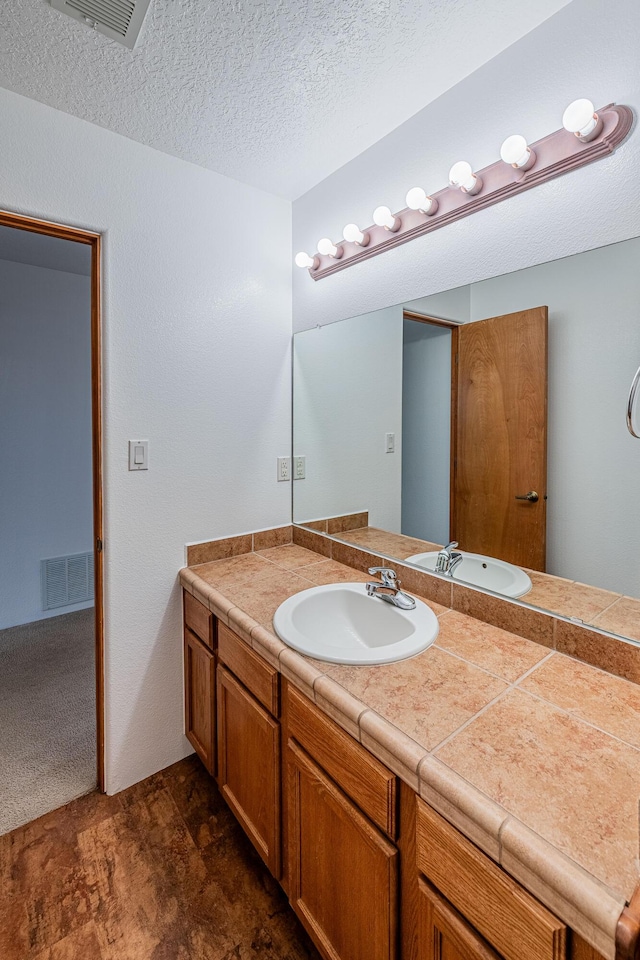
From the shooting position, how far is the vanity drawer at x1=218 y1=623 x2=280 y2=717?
3.90 ft

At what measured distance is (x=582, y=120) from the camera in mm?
999

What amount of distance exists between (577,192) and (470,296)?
0.34m

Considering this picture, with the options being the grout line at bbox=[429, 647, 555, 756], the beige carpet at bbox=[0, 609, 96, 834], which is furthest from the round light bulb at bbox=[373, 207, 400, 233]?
the beige carpet at bbox=[0, 609, 96, 834]

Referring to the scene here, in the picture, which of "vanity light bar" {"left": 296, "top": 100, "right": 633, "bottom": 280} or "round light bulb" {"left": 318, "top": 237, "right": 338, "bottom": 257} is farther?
"round light bulb" {"left": 318, "top": 237, "right": 338, "bottom": 257}

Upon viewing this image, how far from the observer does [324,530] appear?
1.95 metres

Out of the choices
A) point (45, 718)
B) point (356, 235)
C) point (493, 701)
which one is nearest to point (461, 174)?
point (356, 235)

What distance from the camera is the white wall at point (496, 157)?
3.32 ft

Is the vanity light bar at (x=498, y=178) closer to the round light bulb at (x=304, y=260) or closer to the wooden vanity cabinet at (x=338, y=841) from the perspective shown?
the round light bulb at (x=304, y=260)

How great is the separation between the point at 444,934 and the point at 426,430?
1221 mm

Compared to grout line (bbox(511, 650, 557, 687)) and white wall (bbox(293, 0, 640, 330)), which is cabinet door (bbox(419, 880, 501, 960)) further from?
white wall (bbox(293, 0, 640, 330))

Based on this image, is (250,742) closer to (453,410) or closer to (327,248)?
(453,410)

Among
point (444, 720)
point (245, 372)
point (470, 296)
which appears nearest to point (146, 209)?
point (245, 372)

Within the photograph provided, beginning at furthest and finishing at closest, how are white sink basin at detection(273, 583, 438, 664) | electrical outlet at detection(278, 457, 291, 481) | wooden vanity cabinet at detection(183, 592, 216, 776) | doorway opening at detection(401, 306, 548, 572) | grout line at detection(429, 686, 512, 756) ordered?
electrical outlet at detection(278, 457, 291, 481)
wooden vanity cabinet at detection(183, 592, 216, 776)
doorway opening at detection(401, 306, 548, 572)
white sink basin at detection(273, 583, 438, 664)
grout line at detection(429, 686, 512, 756)

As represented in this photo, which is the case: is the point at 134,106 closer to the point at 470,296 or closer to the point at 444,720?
the point at 470,296
